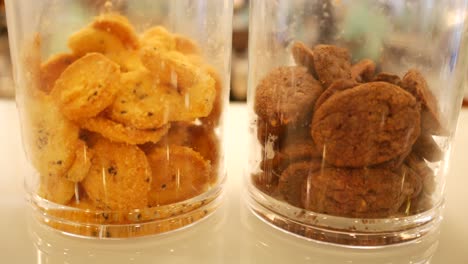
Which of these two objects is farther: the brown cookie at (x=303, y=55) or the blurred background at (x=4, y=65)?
the blurred background at (x=4, y=65)

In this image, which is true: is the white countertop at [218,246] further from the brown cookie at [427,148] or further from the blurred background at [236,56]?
the blurred background at [236,56]

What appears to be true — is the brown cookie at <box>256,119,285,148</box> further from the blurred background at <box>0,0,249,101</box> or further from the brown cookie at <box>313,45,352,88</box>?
the blurred background at <box>0,0,249,101</box>

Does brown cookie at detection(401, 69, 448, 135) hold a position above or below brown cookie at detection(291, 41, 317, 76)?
below

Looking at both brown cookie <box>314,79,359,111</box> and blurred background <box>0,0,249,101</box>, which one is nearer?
brown cookie <box>314,79,359,111</box>

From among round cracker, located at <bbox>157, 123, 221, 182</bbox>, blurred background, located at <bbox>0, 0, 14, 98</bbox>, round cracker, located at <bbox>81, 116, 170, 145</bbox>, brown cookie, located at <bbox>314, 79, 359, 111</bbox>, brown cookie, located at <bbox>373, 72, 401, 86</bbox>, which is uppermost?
brown cookie, located at <bbox>373, 72, 401, 86</bbox>

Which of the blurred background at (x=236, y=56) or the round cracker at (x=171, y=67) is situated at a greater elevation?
the round cracker at (x=171, y=67)

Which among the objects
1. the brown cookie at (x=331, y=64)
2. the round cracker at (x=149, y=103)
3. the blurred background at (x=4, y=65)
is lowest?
the blurred background at (x=4, y=65)

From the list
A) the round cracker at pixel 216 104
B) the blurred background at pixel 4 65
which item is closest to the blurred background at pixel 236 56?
the blurred background at pixel 4 65

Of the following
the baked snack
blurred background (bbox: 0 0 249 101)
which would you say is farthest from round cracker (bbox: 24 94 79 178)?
blurred background (bbox: 0 0 249 101)
